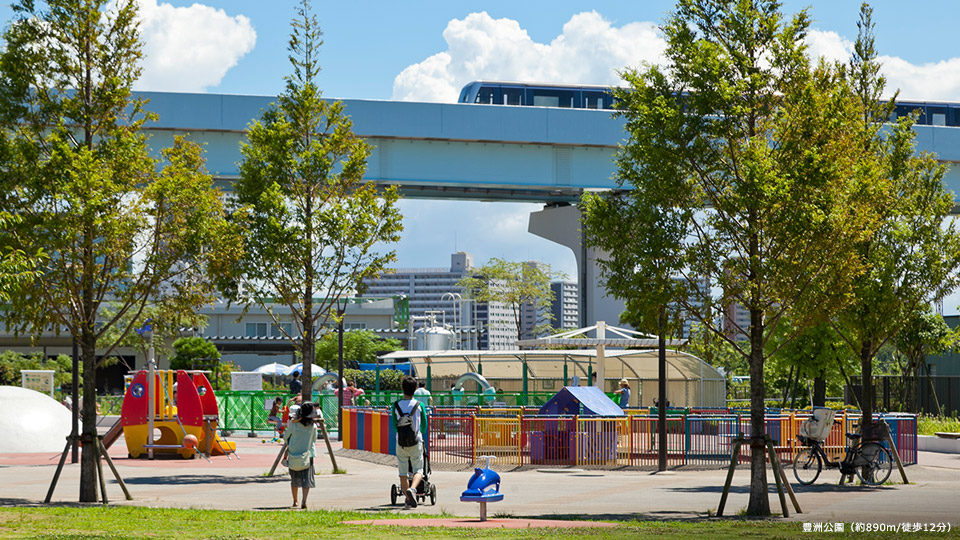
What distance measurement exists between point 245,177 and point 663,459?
1036 centimetres

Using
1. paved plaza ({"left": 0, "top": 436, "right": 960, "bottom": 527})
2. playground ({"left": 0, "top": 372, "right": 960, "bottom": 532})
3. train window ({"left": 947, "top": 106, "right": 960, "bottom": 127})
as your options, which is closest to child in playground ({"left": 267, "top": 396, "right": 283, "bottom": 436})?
playground ({"left": 0, "top": 372, "right": 960, "bottom": 532})

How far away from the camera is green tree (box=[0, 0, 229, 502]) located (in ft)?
55.0

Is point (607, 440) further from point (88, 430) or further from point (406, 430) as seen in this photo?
point (88, 430)

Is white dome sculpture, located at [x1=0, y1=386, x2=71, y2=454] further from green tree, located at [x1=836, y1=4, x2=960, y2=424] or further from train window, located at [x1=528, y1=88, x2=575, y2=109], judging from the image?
train window, located at [x1=528, y1=88, x2=575, y2=109]

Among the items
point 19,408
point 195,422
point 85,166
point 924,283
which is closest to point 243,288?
point 195,422

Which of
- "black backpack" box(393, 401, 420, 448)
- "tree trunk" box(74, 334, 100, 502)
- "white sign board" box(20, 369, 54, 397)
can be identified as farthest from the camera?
"white sign board" box(20, 369, 54, 397)

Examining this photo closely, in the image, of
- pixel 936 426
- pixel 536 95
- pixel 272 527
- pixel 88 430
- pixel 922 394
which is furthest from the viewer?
pixel 536 95

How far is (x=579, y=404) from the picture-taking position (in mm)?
25484

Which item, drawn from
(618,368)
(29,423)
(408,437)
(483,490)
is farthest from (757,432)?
(618,368)

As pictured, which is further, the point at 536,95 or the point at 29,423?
the point at 536,95

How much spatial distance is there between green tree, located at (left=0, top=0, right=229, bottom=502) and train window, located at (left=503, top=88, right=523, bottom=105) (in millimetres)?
31440

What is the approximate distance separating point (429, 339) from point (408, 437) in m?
91.3

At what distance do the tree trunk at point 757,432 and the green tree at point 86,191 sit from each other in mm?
8291

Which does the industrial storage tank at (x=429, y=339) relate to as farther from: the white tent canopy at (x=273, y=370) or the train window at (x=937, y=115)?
the train window at (x=937, y=115)
